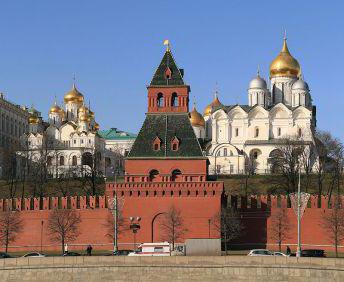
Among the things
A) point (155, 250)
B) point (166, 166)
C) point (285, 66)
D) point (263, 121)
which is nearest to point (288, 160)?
point (263, 121)

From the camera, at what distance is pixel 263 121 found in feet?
382

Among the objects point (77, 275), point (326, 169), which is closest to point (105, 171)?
point (326, 169)

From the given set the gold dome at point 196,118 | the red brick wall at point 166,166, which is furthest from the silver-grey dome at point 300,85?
the red brick wall at point 166,166

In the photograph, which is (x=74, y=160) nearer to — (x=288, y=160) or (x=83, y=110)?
(x=83, y=110)

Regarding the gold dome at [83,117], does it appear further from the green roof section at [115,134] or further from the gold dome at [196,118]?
the gold dome at [196,118]

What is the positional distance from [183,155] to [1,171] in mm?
56330

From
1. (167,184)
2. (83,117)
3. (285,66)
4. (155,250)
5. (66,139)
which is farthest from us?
(83,117)

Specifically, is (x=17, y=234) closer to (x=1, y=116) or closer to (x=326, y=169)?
(x=326, y=169)

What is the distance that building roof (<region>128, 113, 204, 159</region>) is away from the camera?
212 ft

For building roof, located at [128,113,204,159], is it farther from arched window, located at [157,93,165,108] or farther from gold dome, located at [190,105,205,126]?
gold dome, located at [190,105,205,126]

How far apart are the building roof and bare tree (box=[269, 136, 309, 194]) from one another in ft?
75.5

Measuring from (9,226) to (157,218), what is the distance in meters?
9.97

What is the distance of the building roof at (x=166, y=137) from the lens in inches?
2539

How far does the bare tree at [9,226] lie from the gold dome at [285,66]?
189 ft
